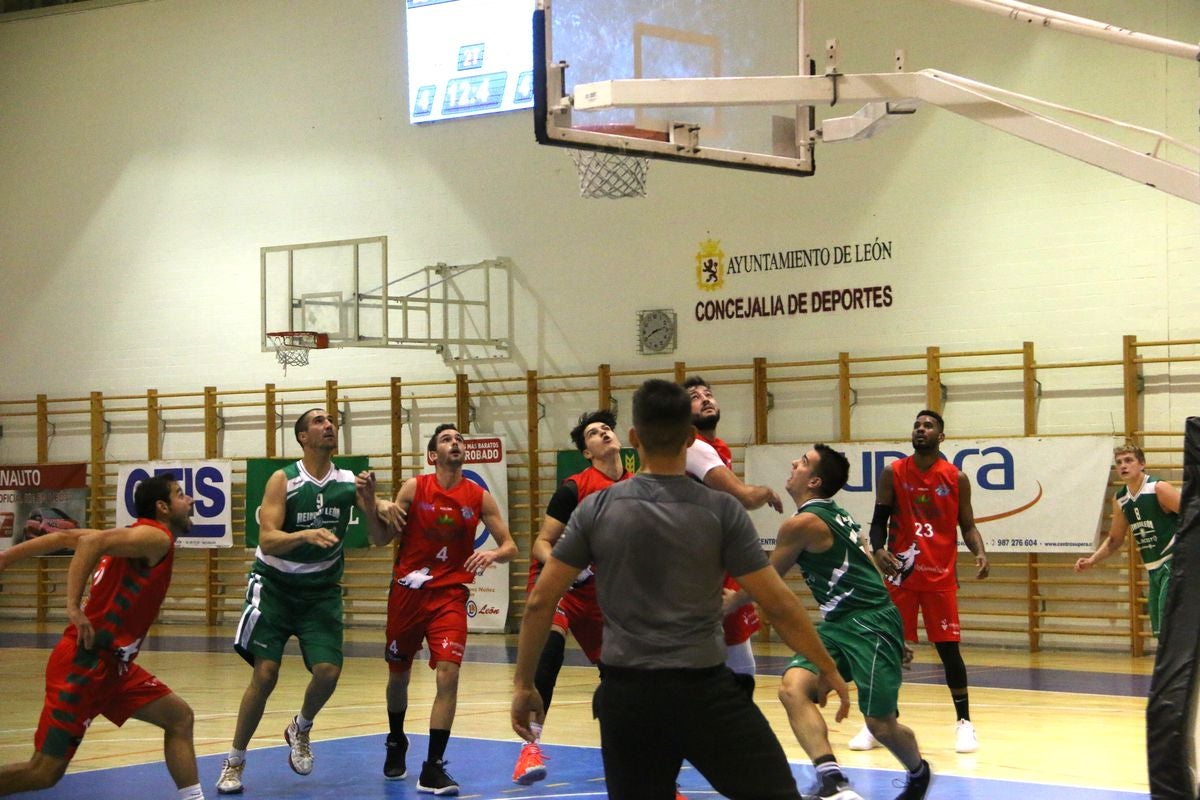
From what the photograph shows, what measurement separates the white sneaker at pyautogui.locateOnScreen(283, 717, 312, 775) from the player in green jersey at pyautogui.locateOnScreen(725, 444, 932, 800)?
2742 mm

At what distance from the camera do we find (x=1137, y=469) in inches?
372

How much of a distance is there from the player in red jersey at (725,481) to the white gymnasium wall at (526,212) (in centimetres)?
781

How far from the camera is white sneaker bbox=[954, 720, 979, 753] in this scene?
27.1 ft

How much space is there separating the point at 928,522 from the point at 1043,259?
5387 mm

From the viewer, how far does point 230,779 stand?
291 inches

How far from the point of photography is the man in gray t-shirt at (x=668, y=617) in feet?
13.1

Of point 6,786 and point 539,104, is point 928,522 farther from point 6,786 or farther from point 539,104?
point 6,786

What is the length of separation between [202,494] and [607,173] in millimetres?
9212

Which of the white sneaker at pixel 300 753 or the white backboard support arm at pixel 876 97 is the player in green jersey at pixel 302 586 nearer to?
the white sneaker at pixel 300 753

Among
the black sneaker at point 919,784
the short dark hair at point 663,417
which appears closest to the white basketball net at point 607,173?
the black sneaker at point 919,784

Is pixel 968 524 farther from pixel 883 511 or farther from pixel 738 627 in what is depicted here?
pixel 738 627

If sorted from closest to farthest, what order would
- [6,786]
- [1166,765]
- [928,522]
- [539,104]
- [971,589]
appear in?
[1166,765], [6,786], [539,104], [928,522], [971,589]

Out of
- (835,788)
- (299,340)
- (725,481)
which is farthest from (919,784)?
(299,340)

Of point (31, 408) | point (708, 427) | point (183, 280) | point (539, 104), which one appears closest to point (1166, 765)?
point (708, 427)
